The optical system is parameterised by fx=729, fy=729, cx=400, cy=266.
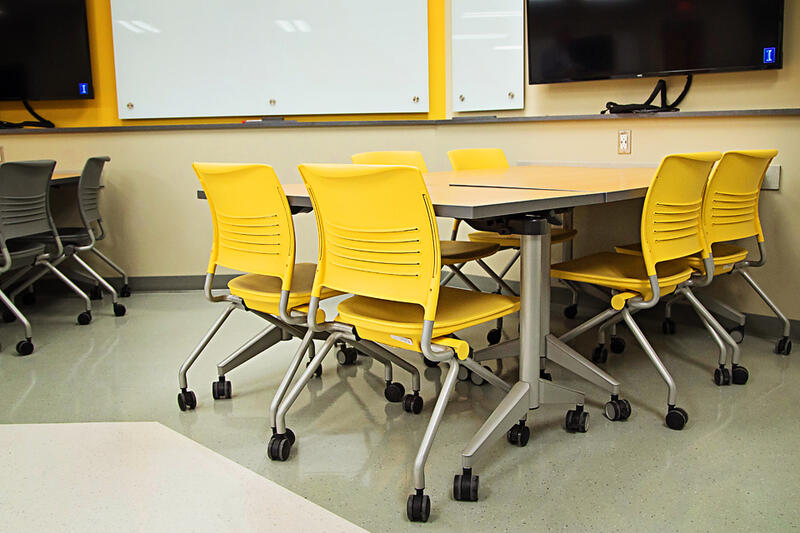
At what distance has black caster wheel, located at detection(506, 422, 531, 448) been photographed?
2336 mm

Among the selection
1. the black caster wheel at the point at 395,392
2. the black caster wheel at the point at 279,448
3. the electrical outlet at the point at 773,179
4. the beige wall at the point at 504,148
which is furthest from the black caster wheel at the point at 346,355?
the electrical outlet at the point at 773,179

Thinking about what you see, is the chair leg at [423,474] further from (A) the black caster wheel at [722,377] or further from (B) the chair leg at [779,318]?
(B) the chair leg at [779,318]

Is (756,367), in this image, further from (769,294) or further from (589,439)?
(589,439)

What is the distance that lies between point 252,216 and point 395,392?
873mm

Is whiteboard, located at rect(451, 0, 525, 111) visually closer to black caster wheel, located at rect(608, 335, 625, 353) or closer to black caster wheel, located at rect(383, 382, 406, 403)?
black caster wheel, located at rect(608, 335, 625, 353)

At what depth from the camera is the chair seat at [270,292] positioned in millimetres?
2473

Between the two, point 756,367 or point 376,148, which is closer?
point 756,367

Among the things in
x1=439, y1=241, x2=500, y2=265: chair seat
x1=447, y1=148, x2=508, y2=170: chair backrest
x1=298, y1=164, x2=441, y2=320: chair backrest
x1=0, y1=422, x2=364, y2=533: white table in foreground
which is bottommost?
x1=0, y1=422, x2=364, y2=533: white table in foreground

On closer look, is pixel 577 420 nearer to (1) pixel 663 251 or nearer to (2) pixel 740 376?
(1) pixel 663 251

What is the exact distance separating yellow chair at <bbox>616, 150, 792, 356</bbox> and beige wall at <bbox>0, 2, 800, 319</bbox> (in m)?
0.40

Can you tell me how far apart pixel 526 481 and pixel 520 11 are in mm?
3197

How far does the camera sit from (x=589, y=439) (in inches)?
93.9

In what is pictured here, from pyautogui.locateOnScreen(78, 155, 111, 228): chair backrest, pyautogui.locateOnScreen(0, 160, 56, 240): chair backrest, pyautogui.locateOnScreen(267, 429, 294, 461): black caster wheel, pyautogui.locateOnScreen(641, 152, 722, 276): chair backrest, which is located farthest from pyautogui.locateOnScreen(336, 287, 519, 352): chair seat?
pyautogui.locateOnScreen(78, 155, 111, 228): chair backrest

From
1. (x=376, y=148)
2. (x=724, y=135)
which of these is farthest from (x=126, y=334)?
(x=724, y=135)
